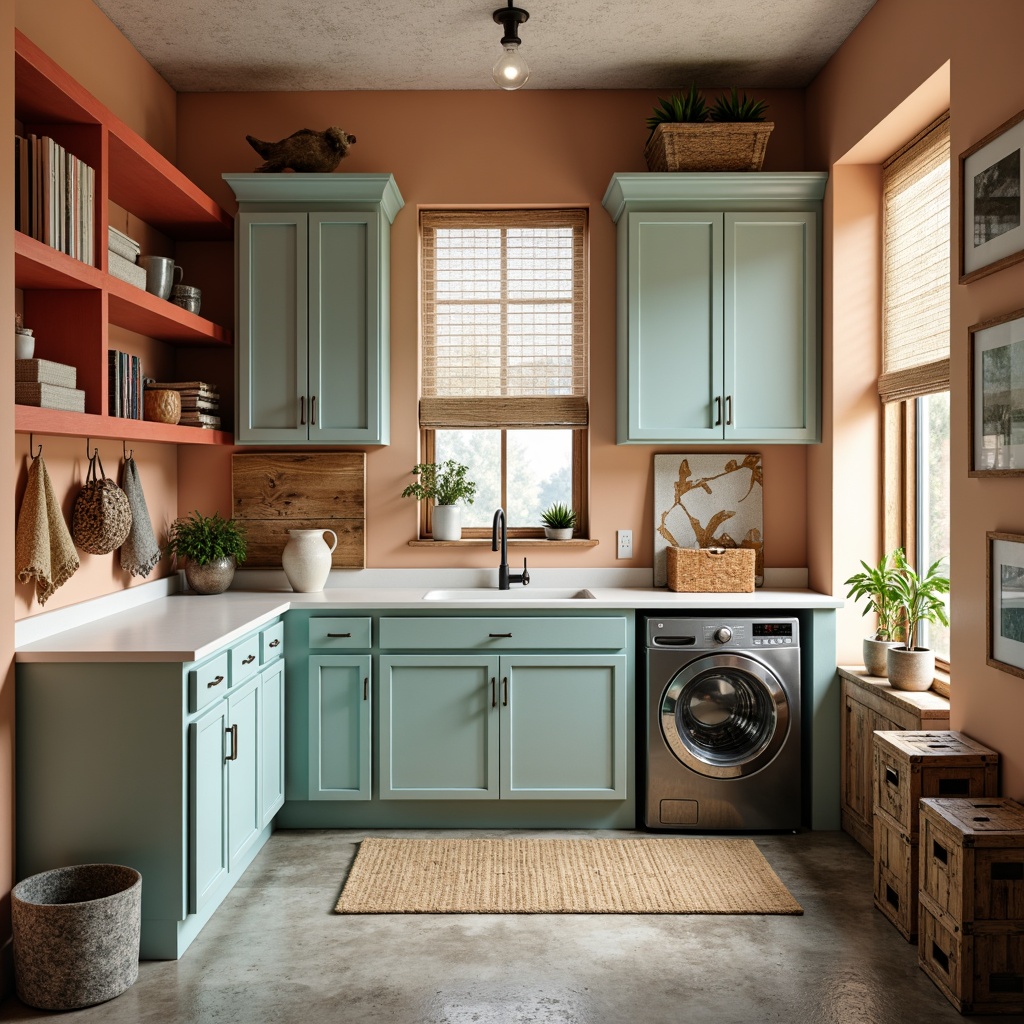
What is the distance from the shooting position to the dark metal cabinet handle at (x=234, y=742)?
291 cm

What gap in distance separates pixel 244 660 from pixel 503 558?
4.25ft

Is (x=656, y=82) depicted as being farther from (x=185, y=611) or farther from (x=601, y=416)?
(x=185, y=611)

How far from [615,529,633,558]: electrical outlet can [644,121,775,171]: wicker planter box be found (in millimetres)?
1543

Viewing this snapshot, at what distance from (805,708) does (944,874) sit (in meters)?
1.30

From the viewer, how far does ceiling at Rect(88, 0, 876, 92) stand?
3.40 meters

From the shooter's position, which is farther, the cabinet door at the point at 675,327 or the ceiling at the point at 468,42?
the cabinet door at the point at 675,327

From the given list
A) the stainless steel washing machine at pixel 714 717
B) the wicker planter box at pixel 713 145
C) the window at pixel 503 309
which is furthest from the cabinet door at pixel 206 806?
the wicker planter box at pixel 713 145

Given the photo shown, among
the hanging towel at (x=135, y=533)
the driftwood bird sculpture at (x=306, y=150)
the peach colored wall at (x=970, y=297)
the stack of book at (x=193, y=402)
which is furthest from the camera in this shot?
the driftwood bird sculpture at (x=306, y=150)

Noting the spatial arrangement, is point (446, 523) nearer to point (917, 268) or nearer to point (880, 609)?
point (880, 609)

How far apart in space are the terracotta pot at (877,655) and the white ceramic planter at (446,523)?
1736 mm

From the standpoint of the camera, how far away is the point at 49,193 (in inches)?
101

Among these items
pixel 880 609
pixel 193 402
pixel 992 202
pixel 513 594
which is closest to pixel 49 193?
pixel 193 402

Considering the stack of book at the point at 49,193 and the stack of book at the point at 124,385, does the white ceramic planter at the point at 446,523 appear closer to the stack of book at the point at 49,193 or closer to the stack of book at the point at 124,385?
the stack of book at the point at 124,385

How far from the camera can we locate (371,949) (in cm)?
269
